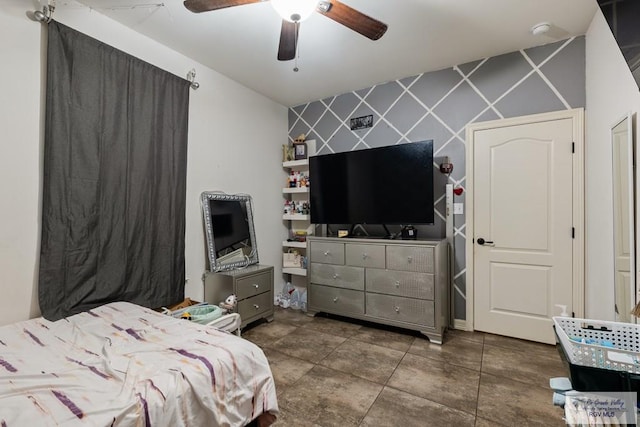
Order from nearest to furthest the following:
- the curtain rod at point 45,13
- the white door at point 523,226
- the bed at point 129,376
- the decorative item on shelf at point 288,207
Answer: the bed at point 129,376, the curtain rod at point 45,13, the white door at point 523,226, the decorative item on shelf at point 288,207

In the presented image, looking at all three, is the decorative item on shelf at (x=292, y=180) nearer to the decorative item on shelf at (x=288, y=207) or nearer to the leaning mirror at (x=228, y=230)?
the decorative item on shelf at (x=288, y=207)

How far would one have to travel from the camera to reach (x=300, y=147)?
385 centimetres

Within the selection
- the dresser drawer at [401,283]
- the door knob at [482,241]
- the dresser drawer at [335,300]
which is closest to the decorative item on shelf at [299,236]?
the dresser drawer at [335,300]

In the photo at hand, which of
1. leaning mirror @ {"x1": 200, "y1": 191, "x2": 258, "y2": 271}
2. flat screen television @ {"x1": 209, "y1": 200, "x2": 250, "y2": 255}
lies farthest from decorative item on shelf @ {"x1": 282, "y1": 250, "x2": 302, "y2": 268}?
flat screen television @ {"x1": 209, "y1": 200, "x2": 250, "y2": 255}

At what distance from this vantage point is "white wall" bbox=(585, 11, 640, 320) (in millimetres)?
1768

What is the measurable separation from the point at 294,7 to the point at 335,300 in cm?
262

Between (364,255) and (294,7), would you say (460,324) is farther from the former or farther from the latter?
(294,7)

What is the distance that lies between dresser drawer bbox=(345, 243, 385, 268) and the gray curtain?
5.27ft

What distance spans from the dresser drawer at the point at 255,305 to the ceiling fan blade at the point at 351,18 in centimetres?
242

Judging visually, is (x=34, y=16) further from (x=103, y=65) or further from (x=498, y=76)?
(x=498, y=76)

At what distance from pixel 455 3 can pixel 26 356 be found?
3.22 meters

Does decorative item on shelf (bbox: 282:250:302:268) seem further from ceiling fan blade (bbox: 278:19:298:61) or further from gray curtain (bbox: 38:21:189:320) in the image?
ceiling fan blade (bbox: 278:19:298:61)

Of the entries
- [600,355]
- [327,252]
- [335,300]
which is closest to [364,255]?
[327,252]

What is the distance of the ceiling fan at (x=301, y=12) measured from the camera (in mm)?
1454
